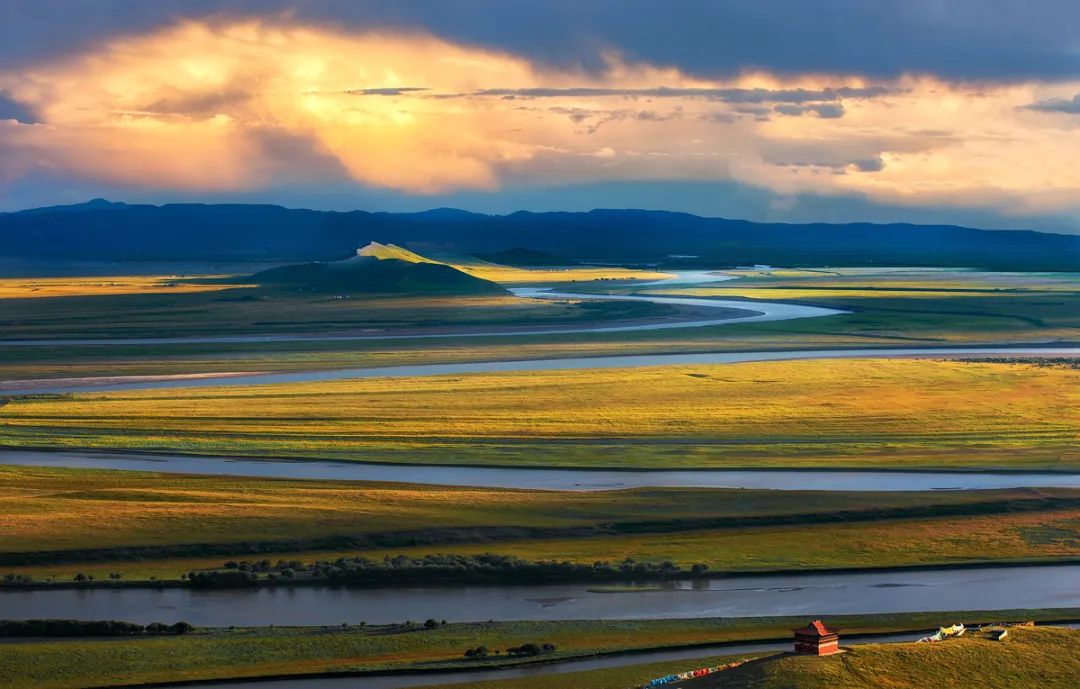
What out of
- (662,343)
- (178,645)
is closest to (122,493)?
(178,645)

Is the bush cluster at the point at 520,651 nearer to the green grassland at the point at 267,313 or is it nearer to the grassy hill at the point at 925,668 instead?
the grassy hill at the point at 925,668

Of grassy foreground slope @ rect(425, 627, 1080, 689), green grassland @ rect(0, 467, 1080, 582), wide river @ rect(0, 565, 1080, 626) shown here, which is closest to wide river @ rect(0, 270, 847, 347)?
green grassland @ rect(0, 467, 1080, 582)

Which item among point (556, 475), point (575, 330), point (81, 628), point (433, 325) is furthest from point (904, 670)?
point (433, 325)

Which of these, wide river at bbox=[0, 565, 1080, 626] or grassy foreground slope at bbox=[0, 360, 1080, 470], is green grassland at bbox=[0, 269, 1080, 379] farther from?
wide river at bbox=[0, 565, 1080, 626]

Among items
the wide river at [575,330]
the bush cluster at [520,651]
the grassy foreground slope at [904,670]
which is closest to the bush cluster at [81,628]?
the bush cluster at [520,651]

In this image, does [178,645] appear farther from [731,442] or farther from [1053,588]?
[731,442]

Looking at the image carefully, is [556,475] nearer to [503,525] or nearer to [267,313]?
[503,525]
